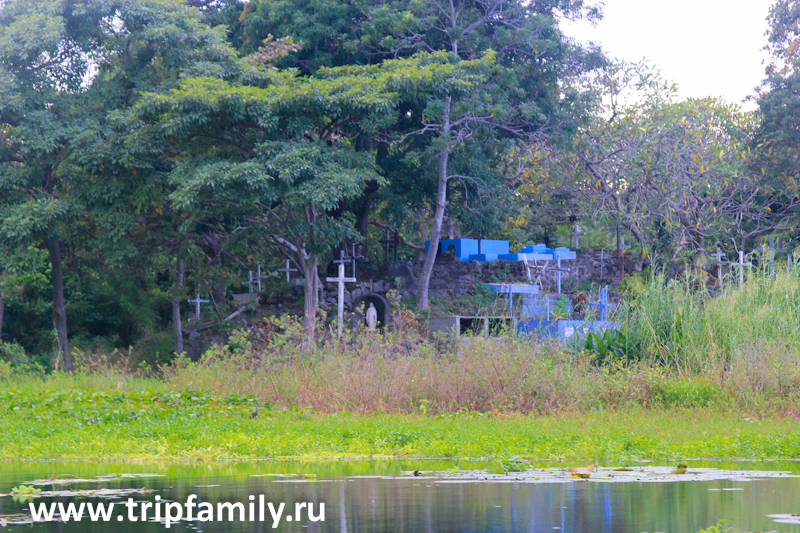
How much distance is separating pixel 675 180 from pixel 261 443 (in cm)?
2165

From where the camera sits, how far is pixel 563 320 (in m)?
20.8

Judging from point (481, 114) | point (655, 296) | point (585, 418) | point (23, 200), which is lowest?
point (585, 418)

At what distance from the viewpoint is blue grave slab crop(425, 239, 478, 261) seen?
28.9m

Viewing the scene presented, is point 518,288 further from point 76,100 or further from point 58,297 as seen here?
point 76,100

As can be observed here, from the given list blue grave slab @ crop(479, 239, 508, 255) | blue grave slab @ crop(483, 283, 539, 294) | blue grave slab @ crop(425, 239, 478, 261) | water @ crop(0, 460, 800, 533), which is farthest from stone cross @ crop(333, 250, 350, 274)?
water @ crop(0, 460, 800, 533)

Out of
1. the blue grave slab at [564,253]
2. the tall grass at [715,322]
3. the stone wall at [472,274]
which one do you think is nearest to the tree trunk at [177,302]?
the stone wall at [472,274]

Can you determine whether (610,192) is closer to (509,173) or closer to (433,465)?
(509,173)

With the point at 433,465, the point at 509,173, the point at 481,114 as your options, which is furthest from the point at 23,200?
the point at 433,465

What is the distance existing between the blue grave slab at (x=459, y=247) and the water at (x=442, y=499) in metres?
21.2

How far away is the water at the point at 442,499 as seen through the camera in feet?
16.1

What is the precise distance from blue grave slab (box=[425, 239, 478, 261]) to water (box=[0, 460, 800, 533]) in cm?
2118

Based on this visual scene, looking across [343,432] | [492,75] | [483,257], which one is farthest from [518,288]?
[343,432]

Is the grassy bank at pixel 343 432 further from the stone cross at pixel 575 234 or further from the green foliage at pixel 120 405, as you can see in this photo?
the stone cross at pixel 575 234

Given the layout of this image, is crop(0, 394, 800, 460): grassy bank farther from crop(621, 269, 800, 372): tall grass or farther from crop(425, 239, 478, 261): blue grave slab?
crop(425, 239, 478, 261): blue grave slab
